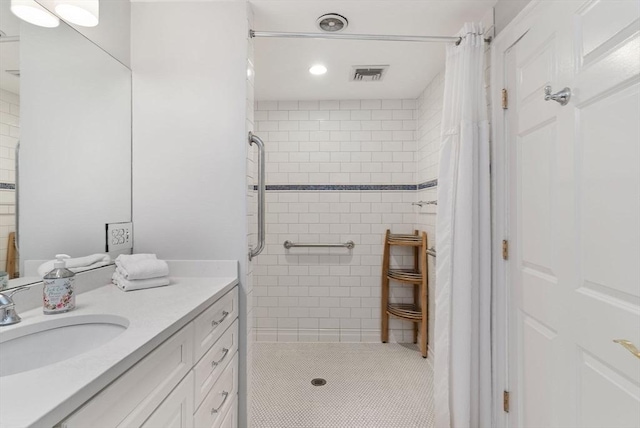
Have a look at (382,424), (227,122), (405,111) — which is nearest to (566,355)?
(382,424)

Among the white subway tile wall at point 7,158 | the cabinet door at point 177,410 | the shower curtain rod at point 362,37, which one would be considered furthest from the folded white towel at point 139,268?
the shower curtain rod at point 362,37

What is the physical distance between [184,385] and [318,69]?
7.26 feet

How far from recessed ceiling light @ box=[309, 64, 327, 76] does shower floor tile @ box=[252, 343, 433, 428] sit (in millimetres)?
2370

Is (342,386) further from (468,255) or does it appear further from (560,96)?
(560,96)

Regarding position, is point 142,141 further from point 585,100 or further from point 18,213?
point 585,100

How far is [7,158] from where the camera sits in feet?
3.47

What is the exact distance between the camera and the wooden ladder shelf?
2.73m

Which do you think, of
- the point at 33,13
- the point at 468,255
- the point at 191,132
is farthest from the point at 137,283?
the point at 468,255

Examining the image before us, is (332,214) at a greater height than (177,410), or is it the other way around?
(332,214)

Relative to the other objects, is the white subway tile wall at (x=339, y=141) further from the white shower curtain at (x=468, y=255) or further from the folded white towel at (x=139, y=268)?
the folded white towel at (x=139, y=268)

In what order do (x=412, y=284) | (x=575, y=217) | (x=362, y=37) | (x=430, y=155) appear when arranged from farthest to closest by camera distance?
(x=412, y=284) < (x=430, y=155) < (x=362, y=37) < (x=575, y=217)

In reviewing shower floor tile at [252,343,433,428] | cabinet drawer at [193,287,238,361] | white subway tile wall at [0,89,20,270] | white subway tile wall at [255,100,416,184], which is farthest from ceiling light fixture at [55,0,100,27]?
shower floor tile at [252,343,433,428]

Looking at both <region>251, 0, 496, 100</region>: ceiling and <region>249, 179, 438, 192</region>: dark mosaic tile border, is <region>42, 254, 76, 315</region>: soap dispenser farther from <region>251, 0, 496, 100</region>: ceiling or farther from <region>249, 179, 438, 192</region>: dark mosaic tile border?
<region>249, 179, 438, 192</region>: dark mosaic tile border

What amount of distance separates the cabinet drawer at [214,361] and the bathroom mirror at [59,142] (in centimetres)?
69
